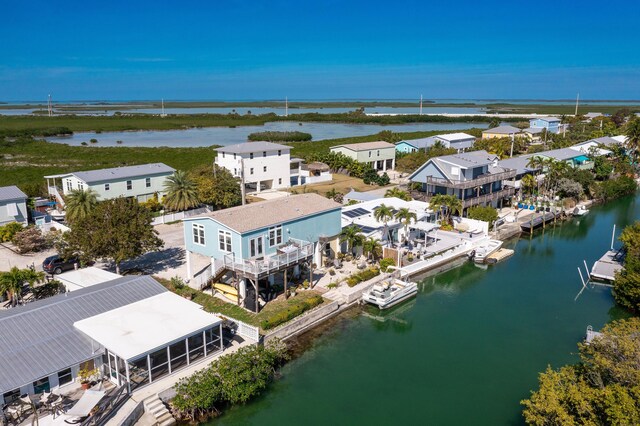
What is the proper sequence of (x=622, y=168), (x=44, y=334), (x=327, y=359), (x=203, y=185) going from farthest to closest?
(x=622, y=168) < (x=203, y=185) < (x=327, y=359) < (x=44, y=334)

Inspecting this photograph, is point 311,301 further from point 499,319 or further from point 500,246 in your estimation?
point 500,246

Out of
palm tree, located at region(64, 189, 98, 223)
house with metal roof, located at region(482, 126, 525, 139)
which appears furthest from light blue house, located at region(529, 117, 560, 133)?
palm tree, located at region(64, 189, 98, 223)

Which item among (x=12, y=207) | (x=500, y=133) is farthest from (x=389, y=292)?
(x=500, y=133)

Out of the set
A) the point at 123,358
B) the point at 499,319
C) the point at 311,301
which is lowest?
the point at 499,319

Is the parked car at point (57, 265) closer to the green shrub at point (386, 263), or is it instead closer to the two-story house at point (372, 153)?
the green shrub at point (386, 263)

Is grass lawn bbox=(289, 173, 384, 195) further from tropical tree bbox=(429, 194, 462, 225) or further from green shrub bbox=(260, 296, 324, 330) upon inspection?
green shrub bbox=(260, 296, 324, 330)

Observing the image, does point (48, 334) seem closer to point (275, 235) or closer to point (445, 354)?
point (275, 235)

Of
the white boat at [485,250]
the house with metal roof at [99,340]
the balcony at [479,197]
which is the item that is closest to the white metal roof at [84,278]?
the house with metal roof at [99,340]

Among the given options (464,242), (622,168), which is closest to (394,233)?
(464,242)
